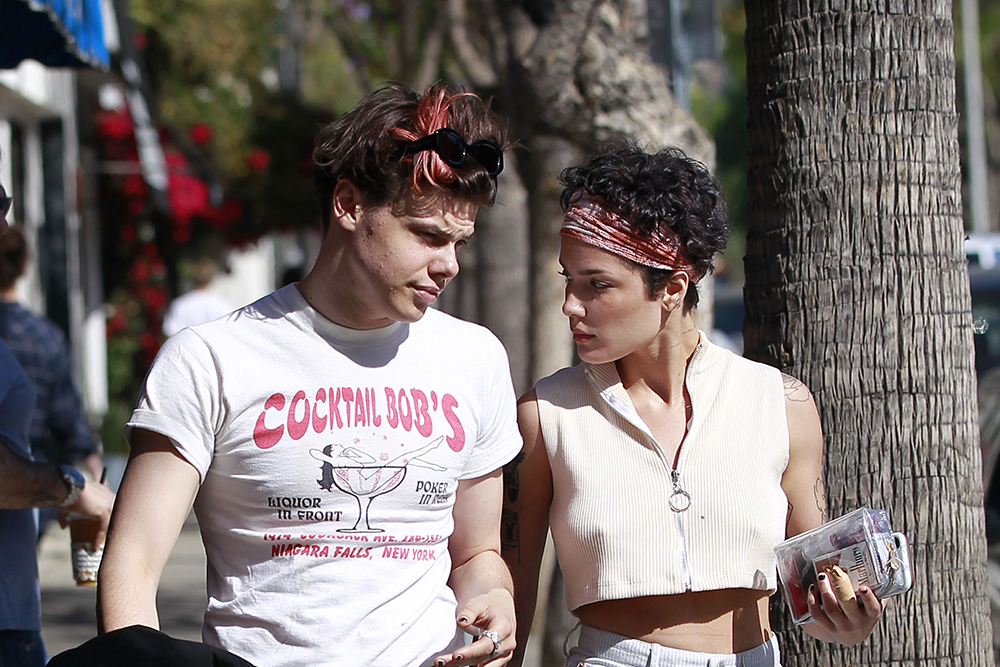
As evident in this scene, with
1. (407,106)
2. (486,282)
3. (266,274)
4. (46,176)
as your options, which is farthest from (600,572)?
(266,274)

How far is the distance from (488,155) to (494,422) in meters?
0.55

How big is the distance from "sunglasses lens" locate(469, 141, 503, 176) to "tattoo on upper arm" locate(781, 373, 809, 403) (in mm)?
840

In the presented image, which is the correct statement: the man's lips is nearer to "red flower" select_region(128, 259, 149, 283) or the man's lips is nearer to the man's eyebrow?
the man's eyebrow

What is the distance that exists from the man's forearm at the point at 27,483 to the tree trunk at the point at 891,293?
73.9 inches

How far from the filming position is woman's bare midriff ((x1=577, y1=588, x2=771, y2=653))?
2.49 m

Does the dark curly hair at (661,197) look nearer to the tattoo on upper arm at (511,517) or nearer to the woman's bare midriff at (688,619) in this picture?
the tattoo on upper arm at (511,517)

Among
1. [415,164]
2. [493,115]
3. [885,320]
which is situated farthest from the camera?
[885,320]

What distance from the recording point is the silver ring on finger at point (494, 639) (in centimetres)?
231

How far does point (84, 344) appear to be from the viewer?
12.4 metres

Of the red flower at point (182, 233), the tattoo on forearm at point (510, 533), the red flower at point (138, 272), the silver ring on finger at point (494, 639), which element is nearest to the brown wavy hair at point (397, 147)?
the tattoo on forearm at point (510, 533)

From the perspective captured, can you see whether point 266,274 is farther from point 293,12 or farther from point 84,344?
point 84,344

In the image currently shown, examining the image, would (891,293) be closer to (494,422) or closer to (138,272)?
(494,422)

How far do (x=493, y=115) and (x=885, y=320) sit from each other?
1.11 metres

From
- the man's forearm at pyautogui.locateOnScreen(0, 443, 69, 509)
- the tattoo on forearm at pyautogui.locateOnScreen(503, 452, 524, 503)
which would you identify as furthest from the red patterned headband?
the man's forearm at pyautogui.locateOnScreen(0, 443, 69, 509)
